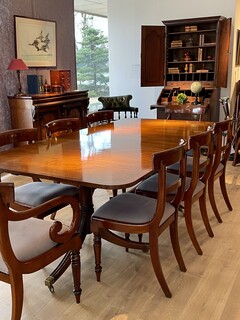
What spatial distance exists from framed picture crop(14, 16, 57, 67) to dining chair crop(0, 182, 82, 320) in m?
3.39

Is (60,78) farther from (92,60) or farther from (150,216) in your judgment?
(150,216)

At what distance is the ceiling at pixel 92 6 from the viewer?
7187 millimetres

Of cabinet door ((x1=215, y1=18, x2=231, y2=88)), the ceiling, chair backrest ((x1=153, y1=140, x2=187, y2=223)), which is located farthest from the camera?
the ceiling

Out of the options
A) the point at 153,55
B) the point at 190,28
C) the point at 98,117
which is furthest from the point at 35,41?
the point at 190,28

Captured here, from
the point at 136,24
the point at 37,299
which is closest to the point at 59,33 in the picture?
the point at 136,24

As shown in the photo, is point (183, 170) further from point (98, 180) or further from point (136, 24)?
point (136, 24)

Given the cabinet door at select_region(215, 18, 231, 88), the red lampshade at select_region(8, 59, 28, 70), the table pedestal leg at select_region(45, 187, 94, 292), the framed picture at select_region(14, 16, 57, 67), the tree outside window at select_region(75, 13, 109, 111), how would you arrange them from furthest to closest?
the tree outside window at select_region(75, 13, 109, 111)
the cabinet door at select_region(215, 18, 231, 88)
the framed picture at select_region(14, 16, 57, 67)
the red lampshade at select_region(8, 59, 28, 70)
the table pedestal leg at select_region(45, 187, 94, 292)

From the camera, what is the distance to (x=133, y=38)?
269 inches

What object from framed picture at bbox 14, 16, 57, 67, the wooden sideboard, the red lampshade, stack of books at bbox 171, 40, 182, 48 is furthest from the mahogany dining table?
stack of books at bbox 171, 40, 182, 48

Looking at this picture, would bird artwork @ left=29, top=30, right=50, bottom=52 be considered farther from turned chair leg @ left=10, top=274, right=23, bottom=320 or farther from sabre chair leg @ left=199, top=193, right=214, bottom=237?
turned chair leg @ left=10, top=274, right=23, bottom=320

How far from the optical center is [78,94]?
501 centimetres

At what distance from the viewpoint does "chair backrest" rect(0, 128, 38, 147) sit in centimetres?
245

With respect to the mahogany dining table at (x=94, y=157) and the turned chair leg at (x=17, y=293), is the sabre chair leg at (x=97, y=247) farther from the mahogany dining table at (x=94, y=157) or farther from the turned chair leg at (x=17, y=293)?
the turned chair leg at (x=17, y=293)

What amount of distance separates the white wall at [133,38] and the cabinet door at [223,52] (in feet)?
1.37
